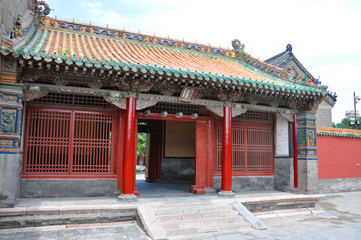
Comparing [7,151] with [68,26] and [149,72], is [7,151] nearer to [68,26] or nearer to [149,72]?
[149,72]

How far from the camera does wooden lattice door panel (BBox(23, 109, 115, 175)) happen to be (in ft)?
23.9

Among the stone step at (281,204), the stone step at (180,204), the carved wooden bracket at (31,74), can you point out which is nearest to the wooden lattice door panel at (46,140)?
the carved wooden bracket at (31,74)

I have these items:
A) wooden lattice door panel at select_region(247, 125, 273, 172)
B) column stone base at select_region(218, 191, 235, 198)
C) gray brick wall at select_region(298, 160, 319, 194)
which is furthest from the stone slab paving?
wooden lattice door panel at select_region(247, 125, 273, 172)

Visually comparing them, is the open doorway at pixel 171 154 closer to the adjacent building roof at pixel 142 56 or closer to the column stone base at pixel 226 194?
the adjacent building roof at pixel 142 56

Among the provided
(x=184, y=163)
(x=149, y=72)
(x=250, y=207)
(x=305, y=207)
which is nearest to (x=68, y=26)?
(x=149, y=72)

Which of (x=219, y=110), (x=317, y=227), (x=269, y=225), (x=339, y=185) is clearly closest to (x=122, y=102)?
(x=219, y=110)

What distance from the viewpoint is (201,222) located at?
639 centimetres

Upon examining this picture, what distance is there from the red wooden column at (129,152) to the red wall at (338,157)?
848 centimetres

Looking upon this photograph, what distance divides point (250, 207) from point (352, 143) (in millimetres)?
8090

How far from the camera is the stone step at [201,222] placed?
241 inches

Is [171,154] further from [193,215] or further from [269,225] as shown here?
[269,225]

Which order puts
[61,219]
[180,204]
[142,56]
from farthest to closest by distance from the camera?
[142,56]
[180,204]
[61,219]

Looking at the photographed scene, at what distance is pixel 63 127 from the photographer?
7.47 metres

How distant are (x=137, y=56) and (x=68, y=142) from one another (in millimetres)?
3005
